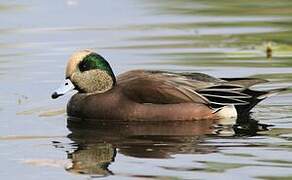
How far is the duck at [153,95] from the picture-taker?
11.1 metres

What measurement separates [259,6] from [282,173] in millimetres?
9298

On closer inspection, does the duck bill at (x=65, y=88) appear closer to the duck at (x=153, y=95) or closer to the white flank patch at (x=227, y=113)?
the duck at (x=153, y=95)

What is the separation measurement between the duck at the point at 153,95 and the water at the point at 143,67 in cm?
17

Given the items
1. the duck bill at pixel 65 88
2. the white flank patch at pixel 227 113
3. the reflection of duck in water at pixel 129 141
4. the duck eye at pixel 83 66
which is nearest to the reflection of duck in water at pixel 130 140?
the reflection of duck in water at pixel 129 141

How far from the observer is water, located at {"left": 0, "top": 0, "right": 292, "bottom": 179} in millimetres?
9180

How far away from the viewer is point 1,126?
10844 millimetres

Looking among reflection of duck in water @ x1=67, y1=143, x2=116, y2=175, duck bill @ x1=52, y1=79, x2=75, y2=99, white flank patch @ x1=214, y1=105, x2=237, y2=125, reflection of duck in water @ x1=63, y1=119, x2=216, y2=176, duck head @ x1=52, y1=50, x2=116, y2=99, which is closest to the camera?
reflection of duck in water @ x1=67, y1=143, x2=116, y2=175

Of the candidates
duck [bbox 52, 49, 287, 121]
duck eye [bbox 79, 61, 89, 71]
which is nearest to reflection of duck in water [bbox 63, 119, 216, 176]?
duck [bbox 52, 49, 287, 121]

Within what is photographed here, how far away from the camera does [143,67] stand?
13.5m

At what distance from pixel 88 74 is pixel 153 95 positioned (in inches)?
30.7

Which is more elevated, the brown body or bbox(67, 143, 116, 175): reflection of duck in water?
the brown body

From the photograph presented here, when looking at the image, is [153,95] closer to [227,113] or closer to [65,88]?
[227,113]

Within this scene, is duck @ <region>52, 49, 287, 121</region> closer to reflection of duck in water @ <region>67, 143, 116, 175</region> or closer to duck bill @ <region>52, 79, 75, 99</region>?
duck bill @ <region>52, 79, 75, 99</region>

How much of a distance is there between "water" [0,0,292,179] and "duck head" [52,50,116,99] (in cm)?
37
